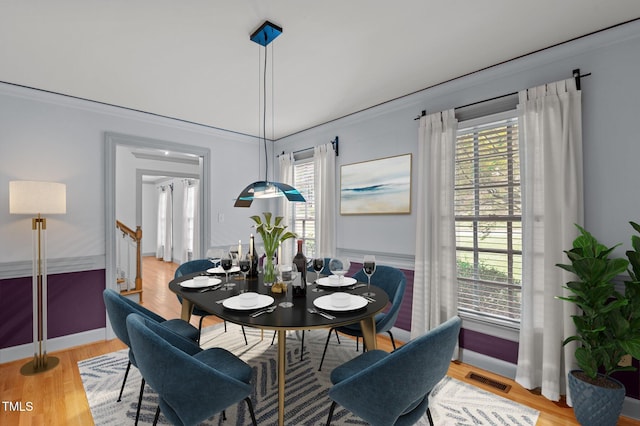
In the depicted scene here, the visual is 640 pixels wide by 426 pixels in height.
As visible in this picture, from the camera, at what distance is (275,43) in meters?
2.25

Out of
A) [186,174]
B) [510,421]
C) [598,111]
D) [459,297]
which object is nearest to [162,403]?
[510,421]

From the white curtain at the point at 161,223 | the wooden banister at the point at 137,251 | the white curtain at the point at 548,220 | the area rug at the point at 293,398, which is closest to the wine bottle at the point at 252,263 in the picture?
the area rug at the point at 293,398

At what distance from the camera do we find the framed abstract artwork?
334cm

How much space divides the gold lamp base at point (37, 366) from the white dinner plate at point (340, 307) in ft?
9.26

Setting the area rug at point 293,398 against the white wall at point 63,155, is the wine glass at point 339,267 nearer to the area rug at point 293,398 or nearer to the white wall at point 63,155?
the area rug at point 293,398

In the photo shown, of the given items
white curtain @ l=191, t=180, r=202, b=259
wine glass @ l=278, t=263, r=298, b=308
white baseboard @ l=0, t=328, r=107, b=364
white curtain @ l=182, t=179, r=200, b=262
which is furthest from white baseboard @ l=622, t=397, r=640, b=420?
white curtain @ l=182, t=179, r=200, b=262

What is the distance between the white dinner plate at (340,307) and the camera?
175cm

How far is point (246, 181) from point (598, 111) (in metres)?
4.24

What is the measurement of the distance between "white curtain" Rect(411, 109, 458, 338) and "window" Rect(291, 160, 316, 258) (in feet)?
6.04

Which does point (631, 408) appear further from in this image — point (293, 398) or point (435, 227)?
point (293, 398)

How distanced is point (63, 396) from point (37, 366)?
792 mm

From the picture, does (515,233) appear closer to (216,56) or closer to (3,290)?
(216,56)

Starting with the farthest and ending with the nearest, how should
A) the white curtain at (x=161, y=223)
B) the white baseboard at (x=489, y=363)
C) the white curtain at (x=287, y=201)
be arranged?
the white curtain at (x=161, y=223)
the white curtain at (x=287, y=201)
the white baseboard at (x=489, y=363)

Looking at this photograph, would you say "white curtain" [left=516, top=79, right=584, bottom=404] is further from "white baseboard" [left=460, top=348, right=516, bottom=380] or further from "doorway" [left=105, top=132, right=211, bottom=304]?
"doorway" [left=105, top=132, right=211, bottom=304]
